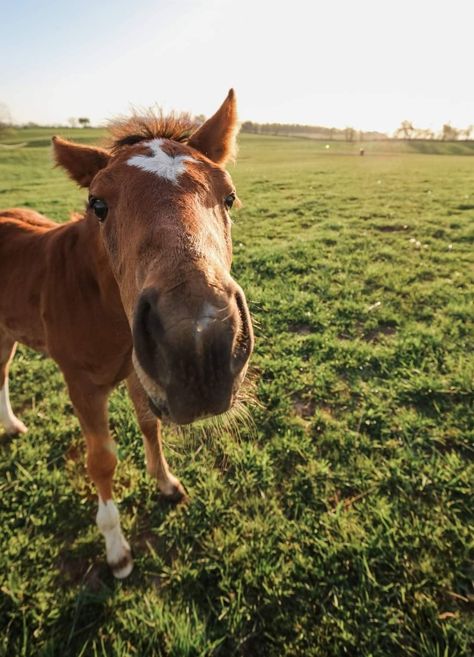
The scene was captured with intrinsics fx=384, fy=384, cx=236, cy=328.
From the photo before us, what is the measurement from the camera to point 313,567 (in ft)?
8.62

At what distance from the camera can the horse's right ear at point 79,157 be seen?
Answer: 2406 mm

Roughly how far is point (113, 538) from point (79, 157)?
260 centimetres

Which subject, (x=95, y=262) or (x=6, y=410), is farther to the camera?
(x=6, y=410)

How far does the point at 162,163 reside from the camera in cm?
191

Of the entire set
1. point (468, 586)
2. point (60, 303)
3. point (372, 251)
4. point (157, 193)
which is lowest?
point (468, 586)

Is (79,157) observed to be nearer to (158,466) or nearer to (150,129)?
(150,129)

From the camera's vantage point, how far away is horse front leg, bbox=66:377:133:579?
8.77 feet

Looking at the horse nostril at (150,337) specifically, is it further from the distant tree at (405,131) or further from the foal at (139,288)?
→ the distant tree at (405,131)

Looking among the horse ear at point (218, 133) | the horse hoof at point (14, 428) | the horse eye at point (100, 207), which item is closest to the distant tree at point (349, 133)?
the horse ear at point (218, 133)

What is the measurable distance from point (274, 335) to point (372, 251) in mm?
3928

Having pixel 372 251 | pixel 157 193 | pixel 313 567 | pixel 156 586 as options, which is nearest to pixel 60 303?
pixel 157 193

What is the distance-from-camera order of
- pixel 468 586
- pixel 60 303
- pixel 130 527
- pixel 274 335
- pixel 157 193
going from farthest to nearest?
pixel 274 335 < pixel 130 527 < pixel 60 303 < pixel 468 586 < pixel 157 193

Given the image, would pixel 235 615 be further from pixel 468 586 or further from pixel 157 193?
pixel 157 193

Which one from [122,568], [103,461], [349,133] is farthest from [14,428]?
[349,133]
